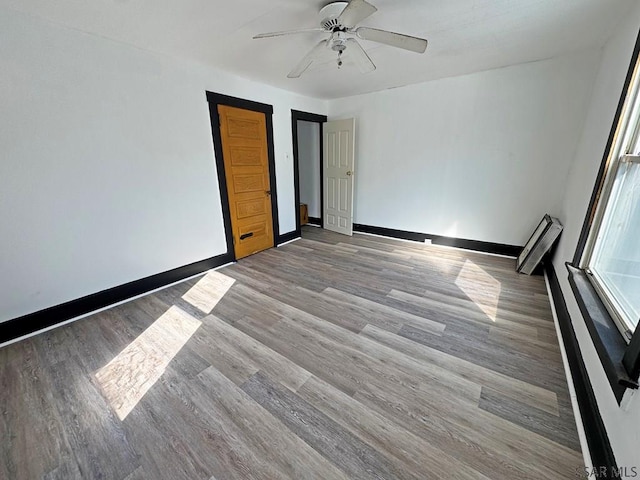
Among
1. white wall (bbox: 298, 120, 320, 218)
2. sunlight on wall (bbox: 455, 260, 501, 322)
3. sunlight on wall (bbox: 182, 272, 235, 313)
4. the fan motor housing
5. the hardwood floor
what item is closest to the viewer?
the hardwood floor

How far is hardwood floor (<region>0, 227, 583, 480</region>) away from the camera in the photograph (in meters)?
1.20

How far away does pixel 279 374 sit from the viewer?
66.3 inches

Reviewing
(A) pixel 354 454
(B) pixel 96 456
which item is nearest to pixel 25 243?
(B) pixel 96 456

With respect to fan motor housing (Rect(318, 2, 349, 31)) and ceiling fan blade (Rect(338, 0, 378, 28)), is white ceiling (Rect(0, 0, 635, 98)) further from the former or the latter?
ceiling fan blade (Rect(338, 0, 378, 28))

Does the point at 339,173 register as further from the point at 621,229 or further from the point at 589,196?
the point at 621,229

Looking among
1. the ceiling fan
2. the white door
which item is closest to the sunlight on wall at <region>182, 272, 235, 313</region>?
the ceiling fan

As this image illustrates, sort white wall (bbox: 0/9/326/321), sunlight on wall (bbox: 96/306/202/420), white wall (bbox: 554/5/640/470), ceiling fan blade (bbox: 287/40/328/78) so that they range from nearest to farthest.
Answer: white wall (bbox: 554/5/640/470) < sunlight on wall (bbox: 96/306/202/420) < white wall (bbox: 0/9/326/321) < ceiling fan blade (bbox: 287/40/328/78)

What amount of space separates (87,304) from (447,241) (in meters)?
4.46

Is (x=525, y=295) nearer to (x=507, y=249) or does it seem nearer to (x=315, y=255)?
(x=507, y=249)

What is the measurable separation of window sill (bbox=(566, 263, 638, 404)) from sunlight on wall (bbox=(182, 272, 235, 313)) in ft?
8.68

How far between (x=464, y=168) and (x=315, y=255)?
246 centimetres

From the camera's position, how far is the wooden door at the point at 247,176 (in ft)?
10.6

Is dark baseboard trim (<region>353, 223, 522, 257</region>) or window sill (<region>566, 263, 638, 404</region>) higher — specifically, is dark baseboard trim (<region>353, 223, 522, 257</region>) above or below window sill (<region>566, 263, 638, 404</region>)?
below

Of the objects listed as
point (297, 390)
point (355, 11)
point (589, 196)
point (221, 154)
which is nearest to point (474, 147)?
point (589, 196)
